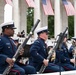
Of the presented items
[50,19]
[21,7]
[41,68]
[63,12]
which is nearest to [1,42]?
[41,68]

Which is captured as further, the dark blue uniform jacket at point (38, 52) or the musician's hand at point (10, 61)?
the dark blue uniform jacket at point (38, 52)

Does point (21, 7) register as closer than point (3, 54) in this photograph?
No

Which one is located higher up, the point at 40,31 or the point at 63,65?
the point at 40,31

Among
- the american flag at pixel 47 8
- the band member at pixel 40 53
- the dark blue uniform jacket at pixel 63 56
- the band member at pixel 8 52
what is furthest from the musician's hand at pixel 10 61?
the american flag at pixel 47 8

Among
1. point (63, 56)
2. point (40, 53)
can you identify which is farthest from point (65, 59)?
point (40, 53)

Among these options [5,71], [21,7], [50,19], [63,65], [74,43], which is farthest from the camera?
[50,19]

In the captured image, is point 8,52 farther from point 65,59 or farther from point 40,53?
Answer: point 65,59

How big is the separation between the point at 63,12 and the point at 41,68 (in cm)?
5573

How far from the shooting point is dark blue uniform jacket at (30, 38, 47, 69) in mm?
9695

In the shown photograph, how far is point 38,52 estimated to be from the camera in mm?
9992

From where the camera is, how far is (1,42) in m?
8.61

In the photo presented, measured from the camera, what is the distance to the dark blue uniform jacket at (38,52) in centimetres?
970

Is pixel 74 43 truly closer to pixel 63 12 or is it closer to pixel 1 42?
pixel 1 42

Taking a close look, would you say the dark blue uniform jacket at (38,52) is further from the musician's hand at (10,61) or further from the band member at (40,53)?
the musician's hand at (10,61)
